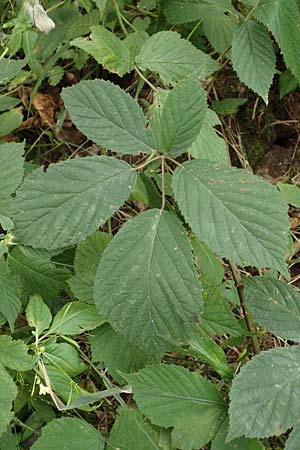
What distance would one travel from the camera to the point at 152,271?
1.17 meters

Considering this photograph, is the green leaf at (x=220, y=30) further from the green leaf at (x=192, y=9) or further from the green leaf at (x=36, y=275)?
the green leaf at (x=36, y=275)

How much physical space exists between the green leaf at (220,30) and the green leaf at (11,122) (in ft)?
2.48

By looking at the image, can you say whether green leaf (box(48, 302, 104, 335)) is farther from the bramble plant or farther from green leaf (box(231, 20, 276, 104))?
green leaf (box(231, 20, 276, 104))

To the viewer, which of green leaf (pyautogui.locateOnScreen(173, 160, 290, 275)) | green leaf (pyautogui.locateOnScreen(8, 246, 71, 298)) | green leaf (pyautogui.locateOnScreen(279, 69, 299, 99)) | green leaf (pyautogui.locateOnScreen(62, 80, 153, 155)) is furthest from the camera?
green leaf (pyautogui.locateOnScreen(279, 69, 299, 99))

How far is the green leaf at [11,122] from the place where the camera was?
221 cm

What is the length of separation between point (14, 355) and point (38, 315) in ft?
0.39

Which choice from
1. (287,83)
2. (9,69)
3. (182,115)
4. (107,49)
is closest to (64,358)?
(182,115)

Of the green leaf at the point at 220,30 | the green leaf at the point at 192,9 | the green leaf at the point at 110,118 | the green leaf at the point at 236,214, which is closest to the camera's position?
the green leaf at the point at 236,214

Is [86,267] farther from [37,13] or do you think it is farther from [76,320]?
[37,13]

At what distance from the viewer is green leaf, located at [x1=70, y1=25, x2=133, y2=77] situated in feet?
5.39

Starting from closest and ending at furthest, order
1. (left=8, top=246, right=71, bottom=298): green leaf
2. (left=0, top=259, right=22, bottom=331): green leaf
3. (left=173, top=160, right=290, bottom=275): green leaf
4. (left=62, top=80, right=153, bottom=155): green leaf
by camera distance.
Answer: (left=173, top=160, right=290, bottom=275): green leaf → (left=62, top=80, right=153, bottom=155): green leaf → (left=0, top=259, right=22, bottom=331): green leaf → (left=8, top=246, right=71, bottom=298): green leaf

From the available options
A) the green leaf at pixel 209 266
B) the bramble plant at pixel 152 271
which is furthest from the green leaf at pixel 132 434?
the green leaf at pixel 209 266

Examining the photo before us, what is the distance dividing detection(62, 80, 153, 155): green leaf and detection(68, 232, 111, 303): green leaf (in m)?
0.32

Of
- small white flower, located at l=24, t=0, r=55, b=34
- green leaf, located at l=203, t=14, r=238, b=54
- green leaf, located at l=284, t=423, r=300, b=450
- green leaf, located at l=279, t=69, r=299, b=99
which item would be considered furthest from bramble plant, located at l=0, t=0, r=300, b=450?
green leaf, located at l=279, t=69, r=299, b=99
